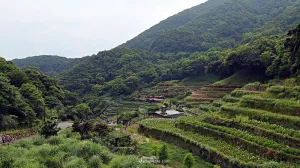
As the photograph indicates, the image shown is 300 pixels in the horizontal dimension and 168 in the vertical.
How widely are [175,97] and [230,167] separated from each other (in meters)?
41.8

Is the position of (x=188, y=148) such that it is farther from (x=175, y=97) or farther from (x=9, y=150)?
(x=175, y=97)

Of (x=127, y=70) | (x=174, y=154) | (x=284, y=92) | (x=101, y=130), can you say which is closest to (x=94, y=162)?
(x=174, y=154)

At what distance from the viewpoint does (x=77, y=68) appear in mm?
104188

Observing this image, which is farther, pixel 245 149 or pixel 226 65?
pixel 226 65

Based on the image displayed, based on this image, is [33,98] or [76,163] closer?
[76,163]

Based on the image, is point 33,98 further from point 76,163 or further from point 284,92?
point 284,92

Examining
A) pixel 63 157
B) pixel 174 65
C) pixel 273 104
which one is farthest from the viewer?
pixel 174 65

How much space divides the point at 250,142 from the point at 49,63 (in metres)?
146

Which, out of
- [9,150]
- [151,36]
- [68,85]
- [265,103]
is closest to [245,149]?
[265,103]

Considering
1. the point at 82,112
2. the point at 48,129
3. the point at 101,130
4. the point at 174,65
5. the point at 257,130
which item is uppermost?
the point at 174,65

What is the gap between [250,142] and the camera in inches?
866

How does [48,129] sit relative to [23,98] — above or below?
below

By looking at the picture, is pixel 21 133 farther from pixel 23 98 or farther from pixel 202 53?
pixel 202 53

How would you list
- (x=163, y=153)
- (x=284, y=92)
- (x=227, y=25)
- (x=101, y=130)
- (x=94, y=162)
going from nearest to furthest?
(x=94, y=162) → (x=163, y=153) → (x=284, y=92) → (x=101, y=130) → (x=227, y=25)
